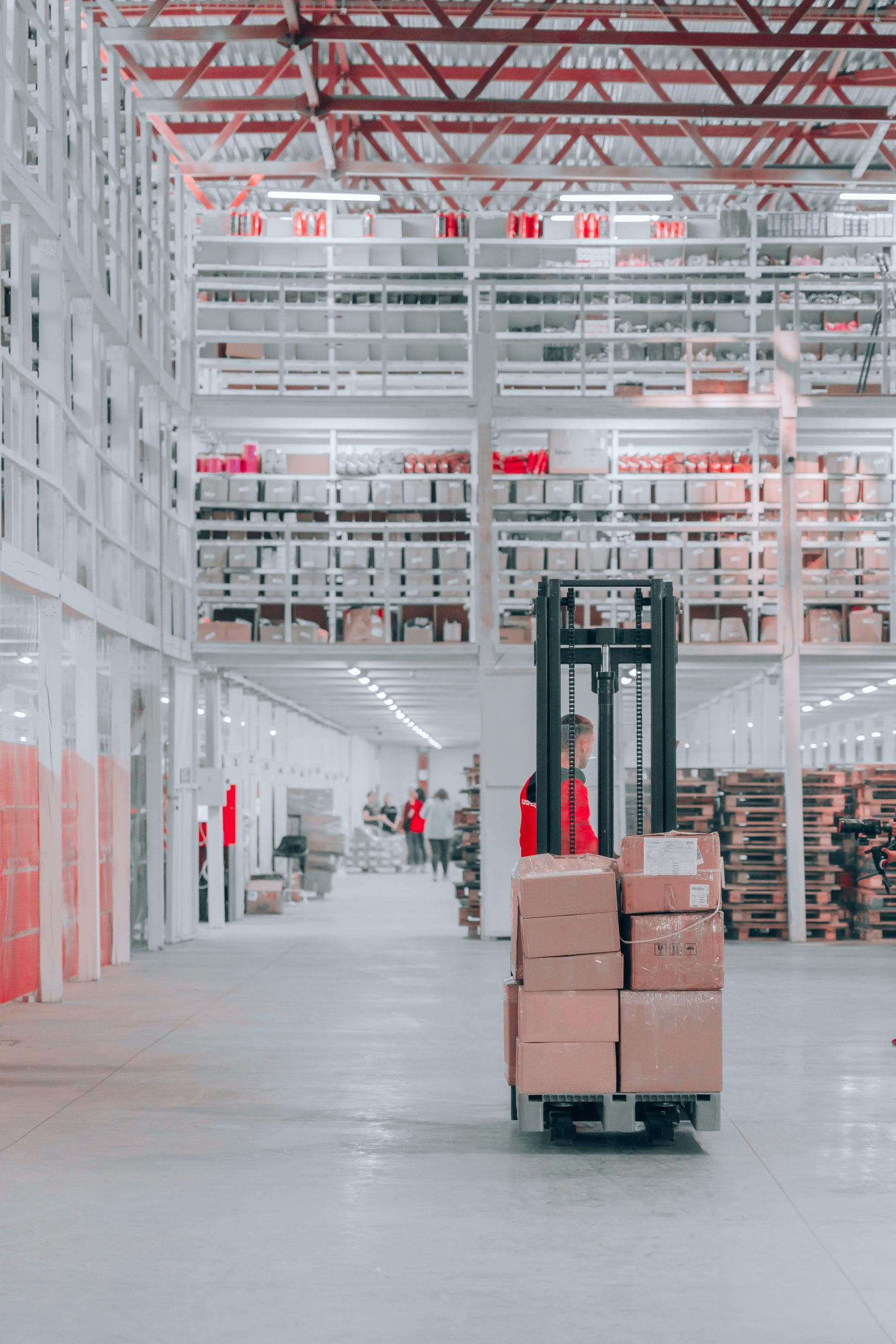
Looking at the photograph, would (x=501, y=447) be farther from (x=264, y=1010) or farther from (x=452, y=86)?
(x=264, y=1010)

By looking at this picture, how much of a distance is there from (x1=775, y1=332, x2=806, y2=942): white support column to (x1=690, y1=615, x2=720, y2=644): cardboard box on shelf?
0.70 meters

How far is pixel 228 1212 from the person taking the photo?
4.81m

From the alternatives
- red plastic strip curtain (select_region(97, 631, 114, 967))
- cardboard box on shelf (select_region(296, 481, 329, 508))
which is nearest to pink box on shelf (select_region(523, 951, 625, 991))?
red plastic strip curtain (select_region(97, 631, 114, 967))

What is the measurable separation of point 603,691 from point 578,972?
1470mm

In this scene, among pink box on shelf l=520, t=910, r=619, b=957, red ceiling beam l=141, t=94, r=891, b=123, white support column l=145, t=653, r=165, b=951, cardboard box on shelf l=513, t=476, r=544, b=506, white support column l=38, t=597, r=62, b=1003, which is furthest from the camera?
red ceiling beam l=141, t=94, r=891, b=123

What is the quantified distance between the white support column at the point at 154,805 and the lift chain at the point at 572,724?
8215 mm

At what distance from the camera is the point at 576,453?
16.1 meters

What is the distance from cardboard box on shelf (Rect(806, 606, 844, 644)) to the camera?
16047mm

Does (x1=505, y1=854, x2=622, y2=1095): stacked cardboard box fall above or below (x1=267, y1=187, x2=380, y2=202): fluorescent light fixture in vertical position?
below

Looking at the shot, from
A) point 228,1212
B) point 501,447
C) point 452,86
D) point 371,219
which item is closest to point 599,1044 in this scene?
point 228,1212

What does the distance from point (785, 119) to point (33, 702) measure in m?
13.0

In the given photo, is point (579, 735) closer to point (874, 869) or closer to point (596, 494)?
point (596, 494)

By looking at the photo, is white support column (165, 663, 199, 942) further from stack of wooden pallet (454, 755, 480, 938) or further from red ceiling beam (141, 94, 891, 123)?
red ceiling beam (141, 94, 891, 123)

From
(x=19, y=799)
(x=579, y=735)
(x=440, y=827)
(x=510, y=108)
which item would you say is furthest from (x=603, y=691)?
(x=440, y=827)
